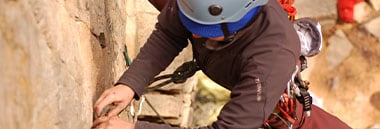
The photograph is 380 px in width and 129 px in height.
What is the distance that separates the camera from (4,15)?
1.05 meters

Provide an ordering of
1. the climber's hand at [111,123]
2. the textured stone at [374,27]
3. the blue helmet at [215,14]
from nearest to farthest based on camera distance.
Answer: the climber's hand at [111,123], the blue helmet at [215,14], the textured stone at [374,27]

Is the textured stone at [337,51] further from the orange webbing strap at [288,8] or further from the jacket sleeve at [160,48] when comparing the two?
the jacket sleeve at [160,48]

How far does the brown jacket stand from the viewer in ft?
5.51

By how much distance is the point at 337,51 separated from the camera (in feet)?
15.6

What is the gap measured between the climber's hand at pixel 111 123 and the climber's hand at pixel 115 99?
0.04 metres

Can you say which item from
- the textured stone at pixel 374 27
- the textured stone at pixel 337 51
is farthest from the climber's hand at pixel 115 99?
the textured stone at pixel 374 27

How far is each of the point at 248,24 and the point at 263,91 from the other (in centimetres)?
19

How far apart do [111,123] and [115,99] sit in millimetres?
153

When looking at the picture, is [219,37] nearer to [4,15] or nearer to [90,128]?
[90,128]

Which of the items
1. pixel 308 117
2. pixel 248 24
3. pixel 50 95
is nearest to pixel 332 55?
pixel 308 117

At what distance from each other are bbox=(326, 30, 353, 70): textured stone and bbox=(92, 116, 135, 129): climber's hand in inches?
131

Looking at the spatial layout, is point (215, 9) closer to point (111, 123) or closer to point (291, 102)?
point (111, 123)

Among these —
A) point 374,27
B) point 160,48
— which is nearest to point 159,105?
point 160,48

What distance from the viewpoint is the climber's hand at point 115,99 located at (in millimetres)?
1702
